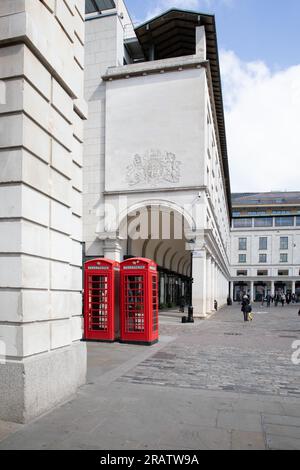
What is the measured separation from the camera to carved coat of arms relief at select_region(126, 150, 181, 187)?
23.5 meters

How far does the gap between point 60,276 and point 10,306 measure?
43.7 inches

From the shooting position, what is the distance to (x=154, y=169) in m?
23.7

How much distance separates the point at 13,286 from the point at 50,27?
375cm

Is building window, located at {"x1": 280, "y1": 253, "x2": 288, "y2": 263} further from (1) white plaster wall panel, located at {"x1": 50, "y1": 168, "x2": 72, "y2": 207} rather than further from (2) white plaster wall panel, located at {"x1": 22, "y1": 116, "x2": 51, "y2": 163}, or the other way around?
(2) white plaster wall panel, located at {"x1": 22, "y1": 116, "x2": 51, "y2": 163}

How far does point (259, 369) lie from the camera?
8.80m

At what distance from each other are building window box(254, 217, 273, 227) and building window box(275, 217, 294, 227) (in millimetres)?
1244

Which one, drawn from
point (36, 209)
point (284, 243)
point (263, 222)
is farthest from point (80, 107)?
point (263, 222)

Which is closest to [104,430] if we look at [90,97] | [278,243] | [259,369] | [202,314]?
[259,369]

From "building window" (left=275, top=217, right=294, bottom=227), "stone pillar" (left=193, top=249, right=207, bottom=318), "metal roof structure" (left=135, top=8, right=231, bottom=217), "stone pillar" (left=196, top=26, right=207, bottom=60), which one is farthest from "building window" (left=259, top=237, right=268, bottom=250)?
"stone pillar" (left=196, top=26, right=207, bottom=60)

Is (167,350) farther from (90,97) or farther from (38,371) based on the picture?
(90,97)

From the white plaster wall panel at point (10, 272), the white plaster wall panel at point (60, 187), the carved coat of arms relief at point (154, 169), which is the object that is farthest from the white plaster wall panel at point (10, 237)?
the carved coat of arms relief at point (154, 169)

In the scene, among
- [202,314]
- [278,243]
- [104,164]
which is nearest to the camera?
[202,314]

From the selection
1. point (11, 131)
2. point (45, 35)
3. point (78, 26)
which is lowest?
point (11, 131)

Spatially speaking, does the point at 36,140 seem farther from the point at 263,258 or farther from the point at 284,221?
the point at 284,221
